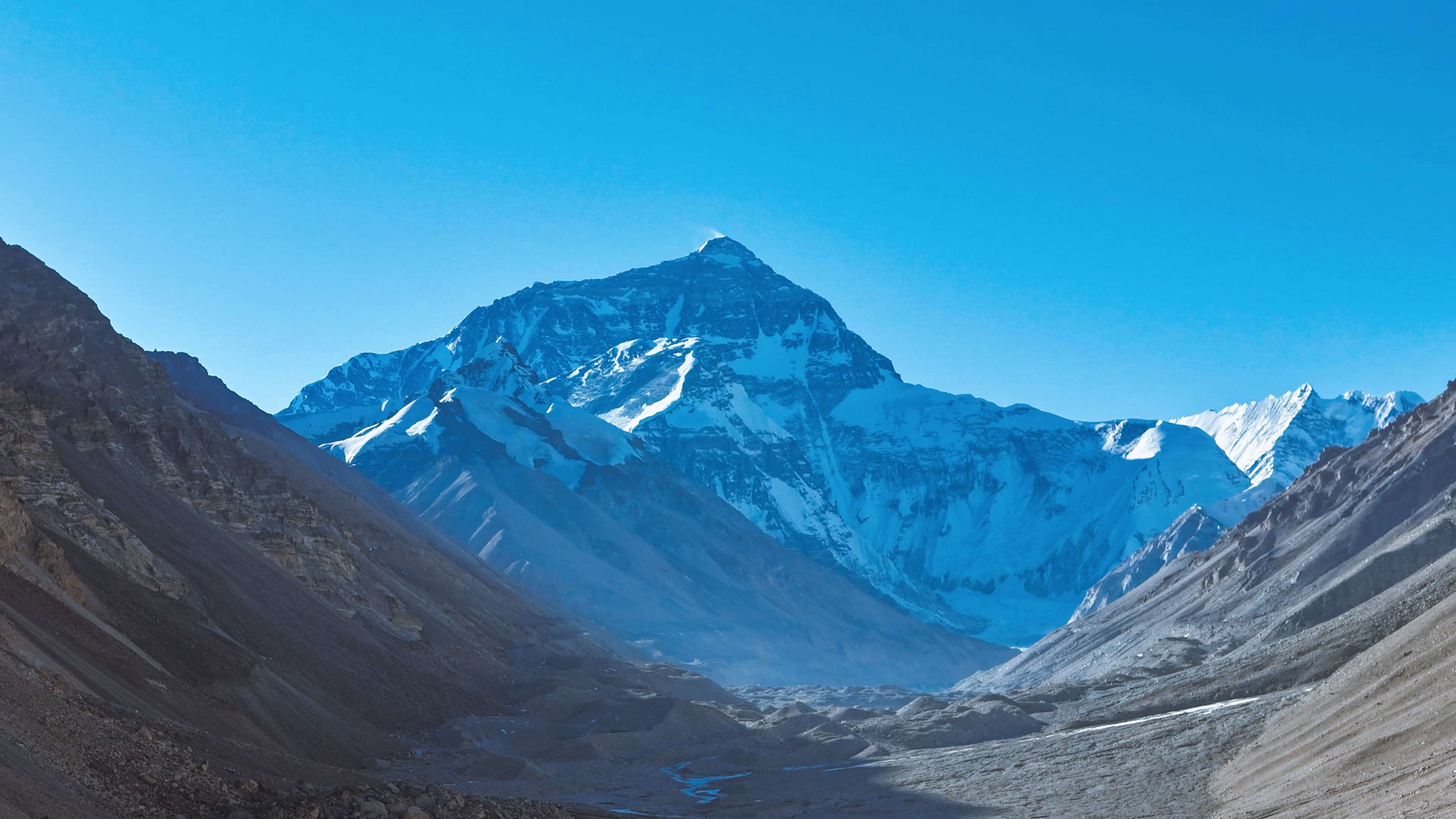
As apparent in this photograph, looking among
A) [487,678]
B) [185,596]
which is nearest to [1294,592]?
[487,678]

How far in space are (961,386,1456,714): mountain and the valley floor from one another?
22.1 ft

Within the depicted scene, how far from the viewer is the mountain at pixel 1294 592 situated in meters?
76.9

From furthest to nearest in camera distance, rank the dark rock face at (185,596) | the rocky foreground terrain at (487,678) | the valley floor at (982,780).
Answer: the valley floor at (982,780) < the dark rock face at (185,596) < the rocky foreground terrain at (487,678)

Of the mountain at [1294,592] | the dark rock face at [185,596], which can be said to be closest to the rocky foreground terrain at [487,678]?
the dark rock face at [185,596]

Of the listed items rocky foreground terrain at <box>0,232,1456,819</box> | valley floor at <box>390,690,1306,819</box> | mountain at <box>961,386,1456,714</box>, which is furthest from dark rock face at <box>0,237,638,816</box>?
mountain at <box>961,386,1456,714</box>

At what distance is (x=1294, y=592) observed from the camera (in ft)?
380

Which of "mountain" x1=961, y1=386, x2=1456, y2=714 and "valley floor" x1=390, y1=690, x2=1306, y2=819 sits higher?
"mountain" x1=961, y1=386, x2=1456, y2=714

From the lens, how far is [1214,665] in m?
88.4

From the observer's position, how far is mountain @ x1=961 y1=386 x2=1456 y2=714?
252 ft

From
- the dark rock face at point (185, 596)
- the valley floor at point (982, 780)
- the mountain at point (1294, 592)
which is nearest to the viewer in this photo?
the dark rock face at point (185, 596)

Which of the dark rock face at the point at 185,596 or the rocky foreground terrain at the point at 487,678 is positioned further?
the dark rock face at the point at 185,596

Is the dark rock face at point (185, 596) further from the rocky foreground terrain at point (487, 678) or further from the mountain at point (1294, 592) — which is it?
the mountain at point (1294, 592)

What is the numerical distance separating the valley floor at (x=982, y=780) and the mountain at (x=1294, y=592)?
22.1 ft

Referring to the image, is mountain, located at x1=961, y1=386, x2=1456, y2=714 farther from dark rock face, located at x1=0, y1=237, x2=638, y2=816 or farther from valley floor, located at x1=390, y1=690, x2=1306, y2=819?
dark rock face, located at x1=0, y1=237, x2=638, y2=816
